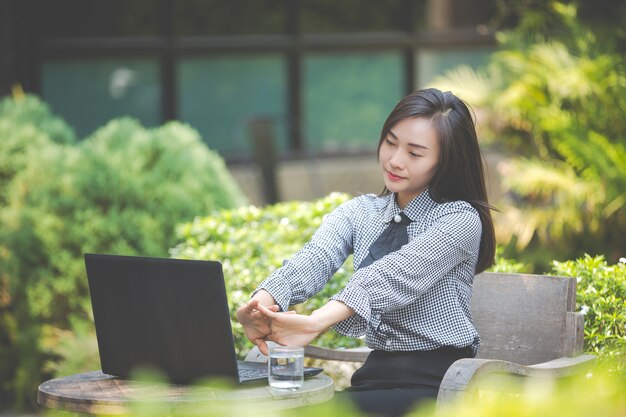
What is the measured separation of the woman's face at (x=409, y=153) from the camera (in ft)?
11.7

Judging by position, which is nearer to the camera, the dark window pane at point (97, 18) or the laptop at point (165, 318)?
the laptop at point (165, 318)

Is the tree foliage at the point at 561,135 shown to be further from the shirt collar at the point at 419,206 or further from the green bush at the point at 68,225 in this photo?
the shirt collar at the point at 419,206

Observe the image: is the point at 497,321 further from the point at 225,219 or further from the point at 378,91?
the point at 378,91

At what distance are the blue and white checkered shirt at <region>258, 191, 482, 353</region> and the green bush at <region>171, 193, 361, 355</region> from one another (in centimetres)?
133

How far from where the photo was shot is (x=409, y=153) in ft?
11.7

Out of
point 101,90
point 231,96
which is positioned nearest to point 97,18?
point 101,90

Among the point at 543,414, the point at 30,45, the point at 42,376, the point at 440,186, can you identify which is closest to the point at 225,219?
the point at 42,376

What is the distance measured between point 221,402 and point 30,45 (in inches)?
254

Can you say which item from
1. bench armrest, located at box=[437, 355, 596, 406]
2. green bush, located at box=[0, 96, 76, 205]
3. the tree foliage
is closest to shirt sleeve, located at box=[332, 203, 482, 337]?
bench armrest, located at box=[437, 355, 596, 406]

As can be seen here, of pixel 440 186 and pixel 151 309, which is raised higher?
pixel 440 186

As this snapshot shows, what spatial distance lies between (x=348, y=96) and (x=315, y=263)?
291 inches

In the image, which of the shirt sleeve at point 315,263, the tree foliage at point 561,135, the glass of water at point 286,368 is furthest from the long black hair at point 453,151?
the tree foliage at point 561,135

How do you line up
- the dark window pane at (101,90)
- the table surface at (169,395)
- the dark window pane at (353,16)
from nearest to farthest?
the table surface at (169,395) → the dark window pane at (101,90) → the dark window pane at (353,16)

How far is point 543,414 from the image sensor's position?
167 centimetres
